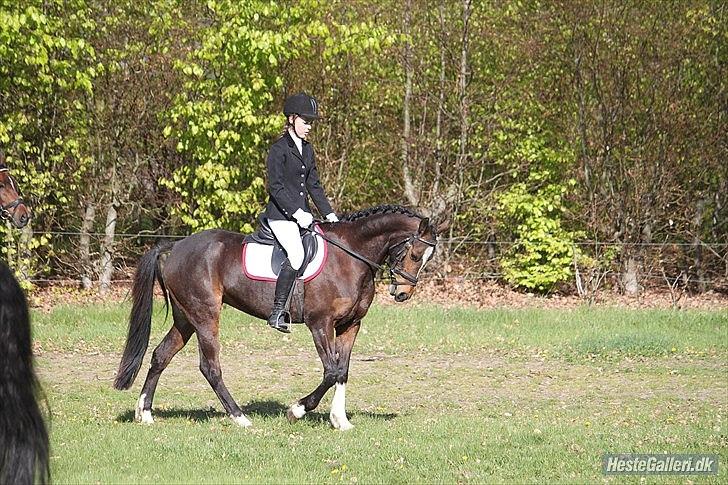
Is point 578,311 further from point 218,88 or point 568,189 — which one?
point 218,88

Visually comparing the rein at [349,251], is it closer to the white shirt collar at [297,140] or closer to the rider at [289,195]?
the rider at [289,195]

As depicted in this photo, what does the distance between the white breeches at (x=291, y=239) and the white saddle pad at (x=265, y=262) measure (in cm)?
14

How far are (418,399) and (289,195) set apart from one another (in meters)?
3.14

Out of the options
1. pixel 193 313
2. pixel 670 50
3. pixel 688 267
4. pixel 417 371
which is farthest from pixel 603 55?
pixel 193 313

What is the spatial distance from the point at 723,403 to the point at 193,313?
587 cm

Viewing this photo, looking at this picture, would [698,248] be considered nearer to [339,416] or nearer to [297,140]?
[297,140]

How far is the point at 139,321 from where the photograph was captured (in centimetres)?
970

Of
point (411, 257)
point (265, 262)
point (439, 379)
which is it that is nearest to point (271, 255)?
point (265, 262)

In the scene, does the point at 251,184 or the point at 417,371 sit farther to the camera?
the point at 251,184

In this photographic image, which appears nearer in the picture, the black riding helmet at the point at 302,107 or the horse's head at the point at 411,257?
the horse's head at the point at 411,257

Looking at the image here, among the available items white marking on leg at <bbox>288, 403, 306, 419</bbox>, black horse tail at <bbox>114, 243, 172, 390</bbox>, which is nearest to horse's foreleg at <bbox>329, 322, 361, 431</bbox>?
white marking on leg at <bbox>288, 403, 306, 419</bbox>

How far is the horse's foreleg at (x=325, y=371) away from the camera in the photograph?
9242mm

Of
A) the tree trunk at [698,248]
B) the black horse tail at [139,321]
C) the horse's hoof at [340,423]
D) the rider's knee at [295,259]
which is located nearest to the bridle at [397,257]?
the rider's knee at [295,259]

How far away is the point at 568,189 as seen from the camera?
2217 cm
